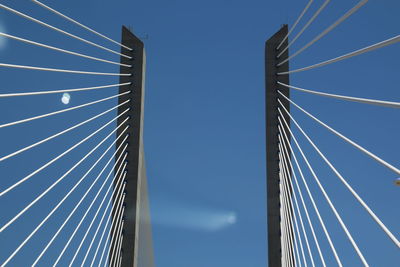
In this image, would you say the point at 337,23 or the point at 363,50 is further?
the point at 337,23

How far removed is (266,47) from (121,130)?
9.27 feet

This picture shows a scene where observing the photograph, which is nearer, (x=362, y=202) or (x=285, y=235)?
(x=362, y=202)

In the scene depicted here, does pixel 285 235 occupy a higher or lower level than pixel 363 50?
lower

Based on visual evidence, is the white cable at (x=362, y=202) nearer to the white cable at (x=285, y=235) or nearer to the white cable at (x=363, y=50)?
the white cable at (x=363, y=50)

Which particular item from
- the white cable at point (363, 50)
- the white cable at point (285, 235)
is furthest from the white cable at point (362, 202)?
the white cable at point (285, 235)

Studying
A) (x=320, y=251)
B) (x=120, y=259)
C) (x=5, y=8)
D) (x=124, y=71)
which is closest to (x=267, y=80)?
(x=124, y=71)

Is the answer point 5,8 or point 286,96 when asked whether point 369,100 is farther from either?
point 286,96

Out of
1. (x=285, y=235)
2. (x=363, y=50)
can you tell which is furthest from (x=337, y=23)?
(x=285, y=235)

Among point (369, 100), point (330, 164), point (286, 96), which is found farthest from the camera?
point (286, 96)

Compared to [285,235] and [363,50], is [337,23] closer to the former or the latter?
[363,50]

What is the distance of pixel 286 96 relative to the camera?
1033 cm

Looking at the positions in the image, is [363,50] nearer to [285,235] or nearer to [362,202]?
[362,202]

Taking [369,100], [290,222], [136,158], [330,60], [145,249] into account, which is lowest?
[145,249]

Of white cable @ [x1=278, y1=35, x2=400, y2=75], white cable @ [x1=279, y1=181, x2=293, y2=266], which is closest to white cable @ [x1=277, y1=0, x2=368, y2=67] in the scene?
white cable @ [x1=278, y1=35, x2=400, y2=75]
